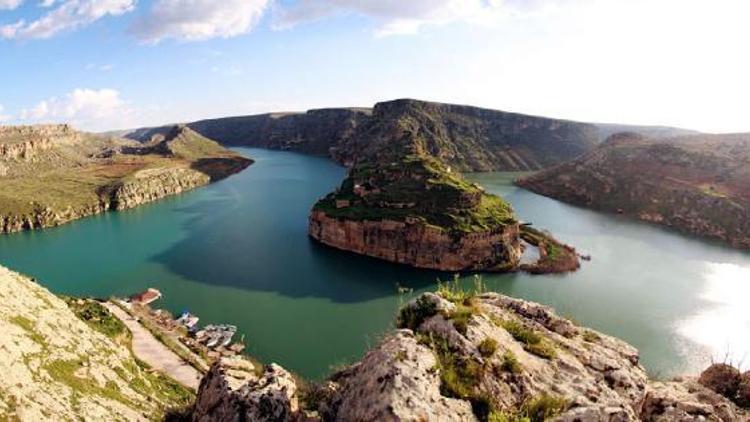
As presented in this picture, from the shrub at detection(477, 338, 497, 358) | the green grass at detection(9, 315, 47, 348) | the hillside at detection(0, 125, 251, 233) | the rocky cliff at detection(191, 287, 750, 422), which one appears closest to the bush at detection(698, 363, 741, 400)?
the rocky cliff at detection(191, 287, 750, 422)

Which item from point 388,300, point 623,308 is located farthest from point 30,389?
point 623,308

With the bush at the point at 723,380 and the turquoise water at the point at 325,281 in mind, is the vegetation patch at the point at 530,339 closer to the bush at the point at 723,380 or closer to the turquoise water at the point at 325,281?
the bush at the point at 723,380

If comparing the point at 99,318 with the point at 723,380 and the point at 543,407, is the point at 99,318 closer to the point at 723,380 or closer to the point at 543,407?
the point at 543,407

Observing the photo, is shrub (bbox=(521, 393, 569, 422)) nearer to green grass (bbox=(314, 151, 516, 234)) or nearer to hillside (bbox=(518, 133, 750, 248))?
green grass (bbox=(314, 151, 516, 234))

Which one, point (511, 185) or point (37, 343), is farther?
point (511, 185)

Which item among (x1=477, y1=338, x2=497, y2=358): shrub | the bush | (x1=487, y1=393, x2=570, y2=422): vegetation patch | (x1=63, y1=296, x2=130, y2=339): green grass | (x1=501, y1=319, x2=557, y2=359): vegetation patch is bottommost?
(x1=63, y1=296, x2=130, y2=339): green grass

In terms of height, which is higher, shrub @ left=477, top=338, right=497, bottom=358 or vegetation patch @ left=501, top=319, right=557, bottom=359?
shrub @ left=477, top=338, right=497, bottom=358

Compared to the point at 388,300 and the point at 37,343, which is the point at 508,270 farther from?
the point at 37,343
